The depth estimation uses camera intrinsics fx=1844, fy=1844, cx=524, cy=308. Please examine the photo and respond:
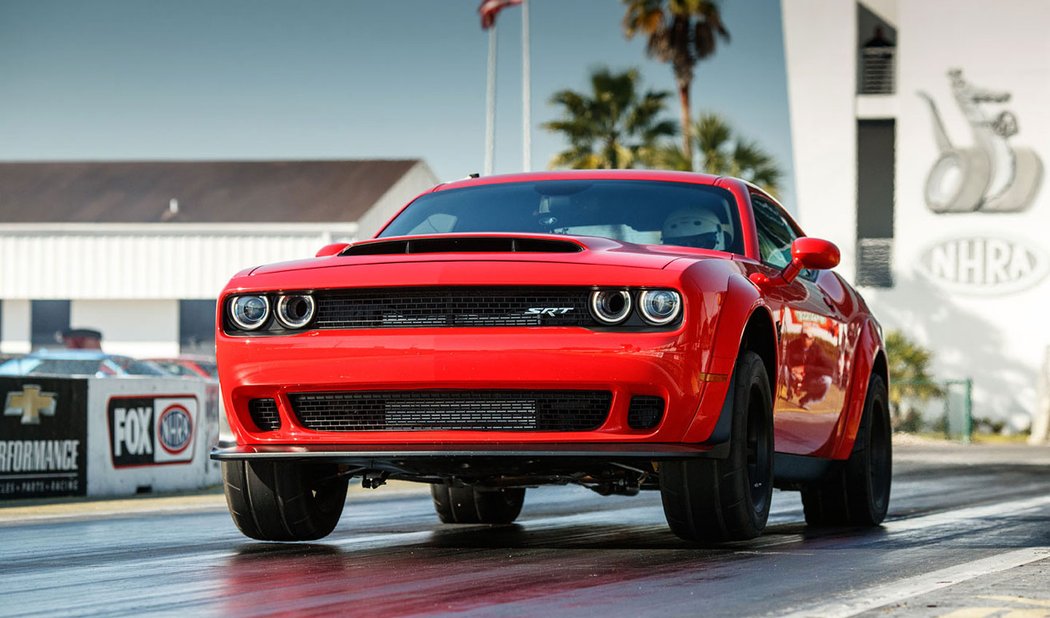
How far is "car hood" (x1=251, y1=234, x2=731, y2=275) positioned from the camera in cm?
691

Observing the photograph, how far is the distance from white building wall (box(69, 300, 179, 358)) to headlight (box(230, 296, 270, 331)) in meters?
44.1

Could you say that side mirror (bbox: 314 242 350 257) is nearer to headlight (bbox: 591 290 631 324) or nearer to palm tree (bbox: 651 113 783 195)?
headlight (bbox: 591 290 631 324)

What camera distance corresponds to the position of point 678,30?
157 ft

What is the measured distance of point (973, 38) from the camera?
40.4 metres

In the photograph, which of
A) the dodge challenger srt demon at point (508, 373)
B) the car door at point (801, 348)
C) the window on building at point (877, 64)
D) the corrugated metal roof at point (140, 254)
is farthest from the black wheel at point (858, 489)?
the corrugated metal roof at point (140, 254)

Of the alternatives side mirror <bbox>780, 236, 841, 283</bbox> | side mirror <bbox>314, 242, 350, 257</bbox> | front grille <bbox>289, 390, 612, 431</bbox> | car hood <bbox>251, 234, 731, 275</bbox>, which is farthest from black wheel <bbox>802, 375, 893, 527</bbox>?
side mirror <bbox>314, 242, 350, 257</bbox>

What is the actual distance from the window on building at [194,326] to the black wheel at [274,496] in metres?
43.0

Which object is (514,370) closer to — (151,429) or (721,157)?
(151,429)

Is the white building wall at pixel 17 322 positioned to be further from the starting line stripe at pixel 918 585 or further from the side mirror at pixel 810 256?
the starting line stripe at pixel 918 585

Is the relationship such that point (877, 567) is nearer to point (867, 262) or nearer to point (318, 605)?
point (318, 605)

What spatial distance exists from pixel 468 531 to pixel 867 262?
33259mm

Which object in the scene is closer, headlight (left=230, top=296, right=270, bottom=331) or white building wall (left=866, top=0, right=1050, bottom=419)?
headlight (left=230, top=296, right=270, bottom=331)

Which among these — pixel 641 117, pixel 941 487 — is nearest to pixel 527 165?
pixel 641 117

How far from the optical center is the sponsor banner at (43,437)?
1439 centimetres
